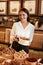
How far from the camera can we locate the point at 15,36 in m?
3.16

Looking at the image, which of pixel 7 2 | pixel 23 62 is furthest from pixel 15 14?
pixel 23 62

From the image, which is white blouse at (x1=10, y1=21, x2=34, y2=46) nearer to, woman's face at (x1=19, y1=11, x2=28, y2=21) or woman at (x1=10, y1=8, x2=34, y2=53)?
woman at (x1=10, y1=8, x2=34, y2=53)

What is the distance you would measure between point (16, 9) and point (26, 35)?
1950 millimetres

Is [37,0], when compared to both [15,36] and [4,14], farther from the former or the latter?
[15,36]

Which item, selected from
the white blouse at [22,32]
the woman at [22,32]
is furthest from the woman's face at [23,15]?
the white blouse at [22,32]

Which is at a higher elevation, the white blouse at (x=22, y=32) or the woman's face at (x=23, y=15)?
the woman's face at (x=23, y=15)

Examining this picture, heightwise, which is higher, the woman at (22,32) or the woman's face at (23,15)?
the woman's face at (23,15)

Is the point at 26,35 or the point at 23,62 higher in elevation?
the point at 26,35

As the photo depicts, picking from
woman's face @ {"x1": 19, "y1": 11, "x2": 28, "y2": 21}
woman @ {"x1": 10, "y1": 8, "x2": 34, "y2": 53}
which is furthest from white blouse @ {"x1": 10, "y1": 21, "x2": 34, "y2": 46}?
woman's face @ {"x1": 19, "y1": 11, "x2": 28, "y2": 21}

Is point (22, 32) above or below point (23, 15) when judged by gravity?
below

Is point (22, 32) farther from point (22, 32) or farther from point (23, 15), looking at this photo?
point (23, 15)

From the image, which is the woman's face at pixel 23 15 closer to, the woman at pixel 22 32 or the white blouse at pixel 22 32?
the woman at pixel 22 32

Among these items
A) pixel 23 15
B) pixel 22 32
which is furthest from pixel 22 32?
pixel 23 15

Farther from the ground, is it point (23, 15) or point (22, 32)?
point (23, 15)
